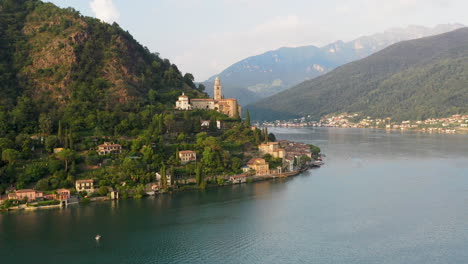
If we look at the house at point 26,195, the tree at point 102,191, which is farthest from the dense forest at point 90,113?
the house at point 26,195

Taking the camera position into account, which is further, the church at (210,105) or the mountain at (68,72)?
the church at (210,105)

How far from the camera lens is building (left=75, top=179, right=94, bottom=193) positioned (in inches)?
1277

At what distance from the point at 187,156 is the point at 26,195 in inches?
536

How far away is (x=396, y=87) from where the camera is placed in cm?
15262

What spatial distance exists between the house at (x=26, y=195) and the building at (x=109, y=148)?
6957mm

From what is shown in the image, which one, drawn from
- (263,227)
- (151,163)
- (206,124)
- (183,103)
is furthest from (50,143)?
(263,227)

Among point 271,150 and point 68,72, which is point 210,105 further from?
point 68,72

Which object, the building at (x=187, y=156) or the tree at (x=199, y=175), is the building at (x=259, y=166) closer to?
the building at (x=187, y=156)

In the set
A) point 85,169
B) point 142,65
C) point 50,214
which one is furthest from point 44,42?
point 50,214

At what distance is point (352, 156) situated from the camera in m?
58.8

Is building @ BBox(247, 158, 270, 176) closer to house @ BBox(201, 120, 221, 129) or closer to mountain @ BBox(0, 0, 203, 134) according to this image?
house @ BBox(201, 120, 221, 129)

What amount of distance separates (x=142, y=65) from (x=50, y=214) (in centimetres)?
3307

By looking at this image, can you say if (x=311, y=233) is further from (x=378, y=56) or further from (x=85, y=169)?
(x=378, y=56)

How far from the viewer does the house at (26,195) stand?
1190 inches
